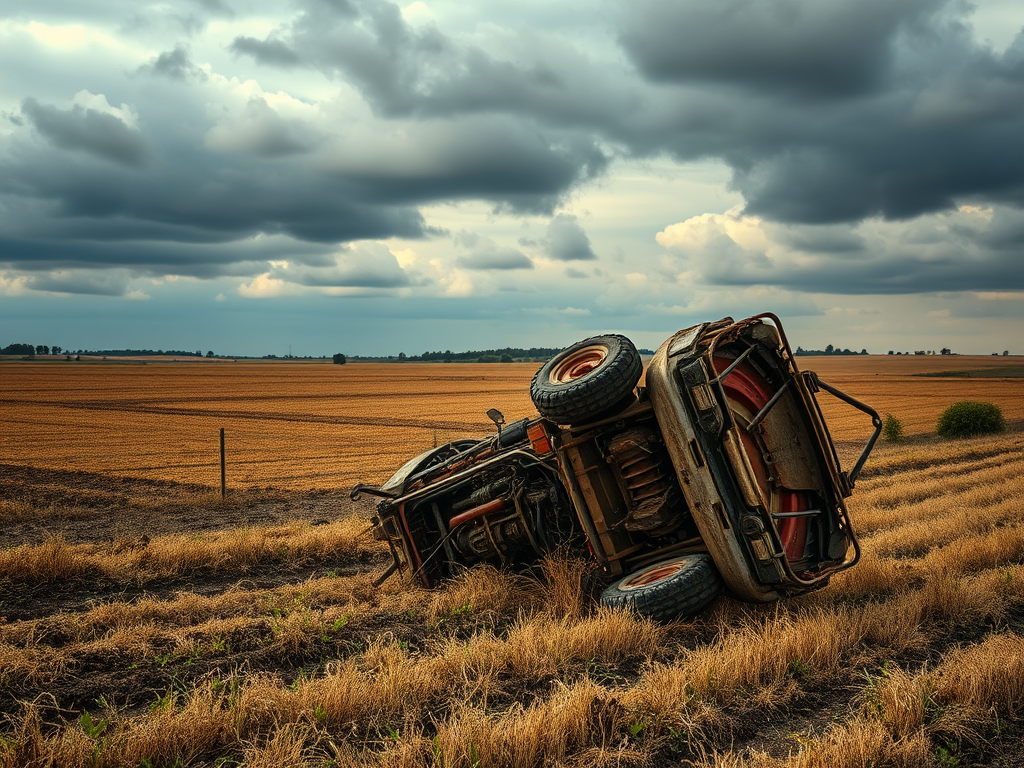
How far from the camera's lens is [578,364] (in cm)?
636

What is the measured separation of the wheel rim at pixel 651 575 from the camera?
5457 mm

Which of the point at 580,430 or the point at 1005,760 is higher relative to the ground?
the point at 580,430

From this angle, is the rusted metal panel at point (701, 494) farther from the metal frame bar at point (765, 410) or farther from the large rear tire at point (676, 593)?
the metal frame bar at point (765, 410)

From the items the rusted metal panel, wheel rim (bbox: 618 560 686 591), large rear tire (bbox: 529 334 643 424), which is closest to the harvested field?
large rear tire (bbox: 529 334 643 424)

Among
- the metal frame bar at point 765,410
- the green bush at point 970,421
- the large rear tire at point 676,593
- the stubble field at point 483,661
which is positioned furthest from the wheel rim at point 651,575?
the green bush at point 970,421

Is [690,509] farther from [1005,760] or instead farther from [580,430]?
[1005,760]

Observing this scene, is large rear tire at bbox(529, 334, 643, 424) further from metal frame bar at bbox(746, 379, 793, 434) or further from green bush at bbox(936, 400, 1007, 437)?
green bush at bbox(936, 400, 1007, 437)

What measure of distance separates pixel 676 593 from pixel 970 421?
27.2 meters

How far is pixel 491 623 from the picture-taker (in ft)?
18.8

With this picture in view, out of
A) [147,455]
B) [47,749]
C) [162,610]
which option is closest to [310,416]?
[147,455]

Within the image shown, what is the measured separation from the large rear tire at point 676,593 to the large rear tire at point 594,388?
1.33m

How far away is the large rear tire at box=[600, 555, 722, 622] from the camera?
5152mm

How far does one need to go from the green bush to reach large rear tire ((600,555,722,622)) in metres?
A: 26.7

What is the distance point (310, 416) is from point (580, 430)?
125ft
